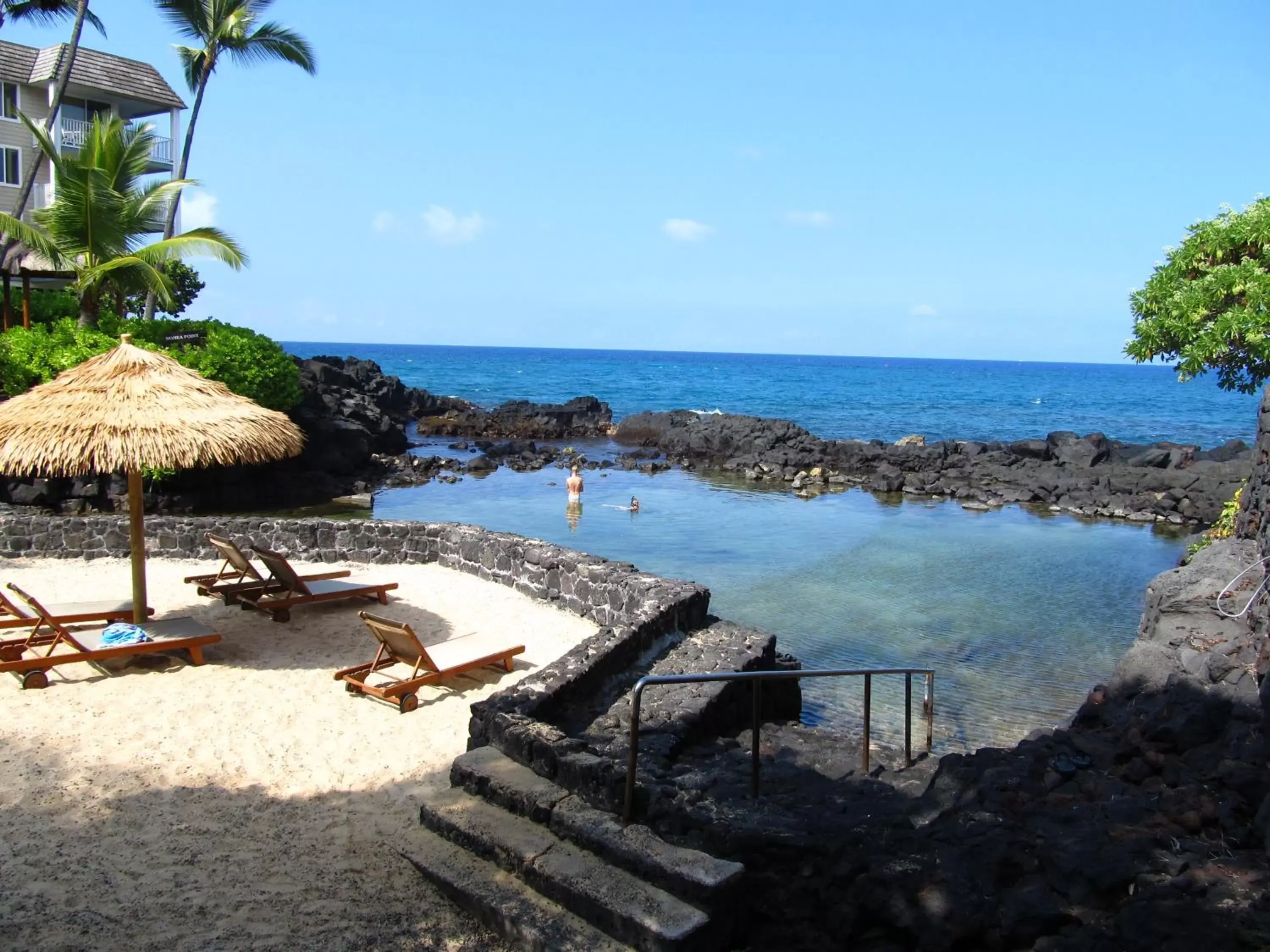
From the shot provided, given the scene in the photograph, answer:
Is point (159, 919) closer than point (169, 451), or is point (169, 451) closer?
point (159, 919)

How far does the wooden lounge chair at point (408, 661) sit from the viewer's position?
310 inches

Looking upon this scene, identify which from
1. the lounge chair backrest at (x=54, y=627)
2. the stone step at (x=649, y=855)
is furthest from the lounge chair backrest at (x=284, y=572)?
the stone step at (x=649, y=855)

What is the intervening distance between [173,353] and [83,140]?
15.0 meters

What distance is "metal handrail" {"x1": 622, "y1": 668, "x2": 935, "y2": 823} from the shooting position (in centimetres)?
497

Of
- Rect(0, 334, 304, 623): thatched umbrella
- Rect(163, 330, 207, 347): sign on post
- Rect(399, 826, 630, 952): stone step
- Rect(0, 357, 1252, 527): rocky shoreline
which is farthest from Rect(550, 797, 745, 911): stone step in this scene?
Rect(163, 330, 207, 347): sign on post

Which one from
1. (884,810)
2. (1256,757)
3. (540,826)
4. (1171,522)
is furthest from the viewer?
(1171,522)

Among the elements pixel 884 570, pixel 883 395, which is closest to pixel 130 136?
pixel 884 570

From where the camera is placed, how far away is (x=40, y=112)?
111 ft

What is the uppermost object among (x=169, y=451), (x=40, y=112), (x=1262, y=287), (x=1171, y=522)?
(x=40, y=112)

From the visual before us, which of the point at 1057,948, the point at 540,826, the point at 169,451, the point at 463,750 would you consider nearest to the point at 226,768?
the point at 463,750

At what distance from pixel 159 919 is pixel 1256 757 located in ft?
19.9

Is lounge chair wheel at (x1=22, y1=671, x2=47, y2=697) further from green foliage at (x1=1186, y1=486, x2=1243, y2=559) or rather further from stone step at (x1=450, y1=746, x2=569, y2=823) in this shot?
green foliage at (x1=1186, y1=486, x2=1243, y2=559)

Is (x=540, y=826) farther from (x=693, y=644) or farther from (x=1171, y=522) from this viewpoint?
(x=1171, y=522)

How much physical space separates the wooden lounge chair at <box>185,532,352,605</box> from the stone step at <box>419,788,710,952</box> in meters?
5.54
